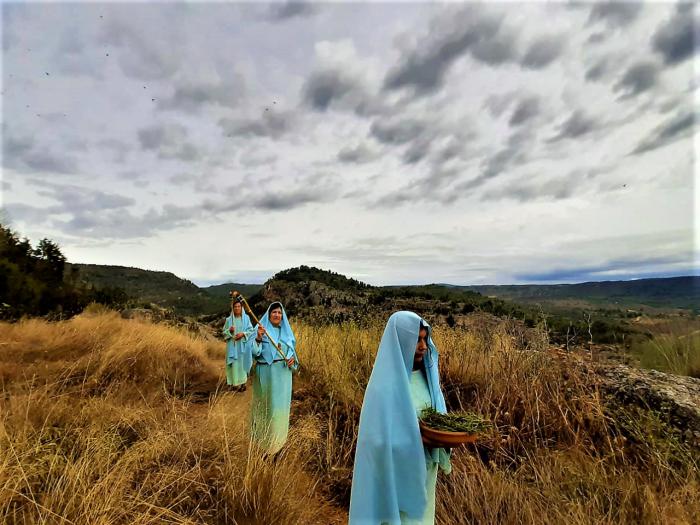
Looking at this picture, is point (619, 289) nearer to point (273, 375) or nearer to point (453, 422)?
point (273, 375)

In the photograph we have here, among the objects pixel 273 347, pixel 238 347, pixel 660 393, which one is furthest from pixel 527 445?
pixel 238 347

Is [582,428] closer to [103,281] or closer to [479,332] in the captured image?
[479,332]

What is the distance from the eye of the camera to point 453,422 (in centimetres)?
238

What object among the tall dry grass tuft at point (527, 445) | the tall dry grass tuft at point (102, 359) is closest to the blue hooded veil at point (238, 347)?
the tall dry grass tuft at point (102, 359)

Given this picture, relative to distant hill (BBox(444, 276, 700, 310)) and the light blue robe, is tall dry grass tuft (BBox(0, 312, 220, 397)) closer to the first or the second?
the light blue robe

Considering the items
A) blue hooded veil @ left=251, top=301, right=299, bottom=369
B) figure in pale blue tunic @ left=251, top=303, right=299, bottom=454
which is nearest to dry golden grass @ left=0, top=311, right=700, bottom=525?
figure in pale blue tunic @ left=251, top=303, right=299, bottom=454

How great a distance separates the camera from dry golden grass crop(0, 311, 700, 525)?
2.62 meters

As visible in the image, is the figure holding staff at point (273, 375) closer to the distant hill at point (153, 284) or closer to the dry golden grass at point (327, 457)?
the dry golden grass at point (327, 457)

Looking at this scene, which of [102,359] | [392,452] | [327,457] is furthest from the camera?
[102,359]

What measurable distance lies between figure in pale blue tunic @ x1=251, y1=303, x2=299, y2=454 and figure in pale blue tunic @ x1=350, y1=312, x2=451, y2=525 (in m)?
2.58

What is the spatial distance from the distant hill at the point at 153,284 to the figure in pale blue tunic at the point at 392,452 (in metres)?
35.8

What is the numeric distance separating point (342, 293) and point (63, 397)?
63.0 ft

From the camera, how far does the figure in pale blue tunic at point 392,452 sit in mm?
2311

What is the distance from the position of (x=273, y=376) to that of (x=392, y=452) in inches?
122
